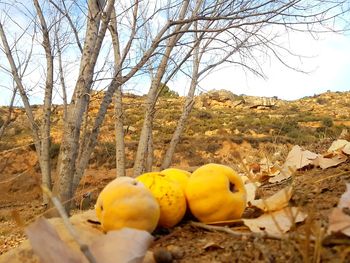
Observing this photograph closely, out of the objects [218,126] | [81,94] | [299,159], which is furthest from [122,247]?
[218,126]

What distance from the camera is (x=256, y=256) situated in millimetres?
983

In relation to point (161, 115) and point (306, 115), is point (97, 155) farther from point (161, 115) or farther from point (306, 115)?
point (306, 115)

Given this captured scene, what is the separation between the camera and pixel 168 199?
4.32 ft

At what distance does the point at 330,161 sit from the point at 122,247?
1.62m

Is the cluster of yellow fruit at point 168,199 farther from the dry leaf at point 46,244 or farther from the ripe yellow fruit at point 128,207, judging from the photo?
the dry leaf at point 46,244

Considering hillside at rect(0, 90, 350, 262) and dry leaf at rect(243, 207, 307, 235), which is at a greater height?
dry leaf at rect(243, 207, 307, 235)

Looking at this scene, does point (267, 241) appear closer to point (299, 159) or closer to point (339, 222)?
point (339, 222)

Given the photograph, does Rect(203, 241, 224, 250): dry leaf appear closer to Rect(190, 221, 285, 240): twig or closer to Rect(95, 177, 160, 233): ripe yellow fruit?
Rect(190, 221, 285, 240): twig

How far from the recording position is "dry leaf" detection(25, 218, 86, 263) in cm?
83

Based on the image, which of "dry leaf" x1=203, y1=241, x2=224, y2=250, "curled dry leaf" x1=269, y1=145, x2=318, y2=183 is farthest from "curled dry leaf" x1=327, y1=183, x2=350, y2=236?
"curled dry leaf" x1=269, y1=145, x2=318, y2=183

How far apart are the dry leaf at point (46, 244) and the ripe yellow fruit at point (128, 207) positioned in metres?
0.31

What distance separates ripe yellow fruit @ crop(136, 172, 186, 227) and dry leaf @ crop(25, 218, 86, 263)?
472 millimetres

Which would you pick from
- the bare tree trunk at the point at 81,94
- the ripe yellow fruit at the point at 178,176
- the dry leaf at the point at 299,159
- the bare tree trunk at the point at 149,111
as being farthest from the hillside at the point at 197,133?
the ripe yellow fruit at the point at 178,176

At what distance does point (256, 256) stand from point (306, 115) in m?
31.5
